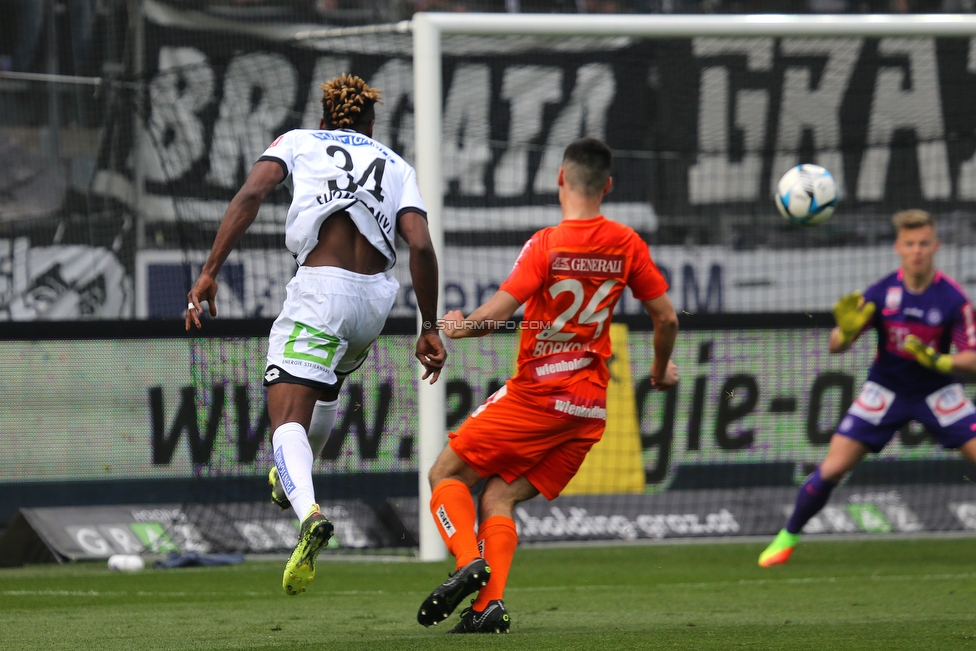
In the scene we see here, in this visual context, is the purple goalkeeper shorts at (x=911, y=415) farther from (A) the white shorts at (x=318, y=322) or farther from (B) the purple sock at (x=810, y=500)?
(A) the white shorts at (x=318, y=322)

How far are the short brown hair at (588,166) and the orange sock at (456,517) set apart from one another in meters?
1.33

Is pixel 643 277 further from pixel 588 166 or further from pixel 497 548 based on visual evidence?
pixel 497 548

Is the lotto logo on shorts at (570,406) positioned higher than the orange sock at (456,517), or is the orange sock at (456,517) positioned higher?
the lotto logo on shorts at (570,406)

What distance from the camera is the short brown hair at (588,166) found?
4.81m

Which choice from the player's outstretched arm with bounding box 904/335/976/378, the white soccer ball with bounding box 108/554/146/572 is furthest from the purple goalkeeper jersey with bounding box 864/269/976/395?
the white soccer ball with bounding box 108/554/146/572

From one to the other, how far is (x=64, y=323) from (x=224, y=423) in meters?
1.36

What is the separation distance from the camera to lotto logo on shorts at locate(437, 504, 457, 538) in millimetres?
4754

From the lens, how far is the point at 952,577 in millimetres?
7234

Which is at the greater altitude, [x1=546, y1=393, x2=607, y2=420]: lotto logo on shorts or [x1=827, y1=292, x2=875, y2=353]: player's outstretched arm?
[x1=827, y1=292, x2=875, y2=353]: player's outstretched arm

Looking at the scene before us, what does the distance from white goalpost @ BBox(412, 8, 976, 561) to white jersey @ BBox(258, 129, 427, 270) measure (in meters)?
2.90

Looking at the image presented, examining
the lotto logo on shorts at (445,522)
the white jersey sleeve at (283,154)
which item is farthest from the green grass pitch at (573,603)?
the white jersey sleeve at (283,154)

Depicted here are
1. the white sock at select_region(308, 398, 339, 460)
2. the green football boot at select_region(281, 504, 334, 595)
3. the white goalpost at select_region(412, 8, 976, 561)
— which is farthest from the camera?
the white goalpost at select_region(412, 8, 976, 561)

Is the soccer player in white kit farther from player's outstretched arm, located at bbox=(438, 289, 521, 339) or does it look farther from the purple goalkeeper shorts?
the purple goalkeeper shorts

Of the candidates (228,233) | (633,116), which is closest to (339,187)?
(228,233)
